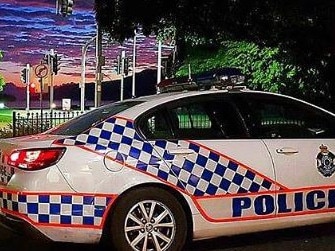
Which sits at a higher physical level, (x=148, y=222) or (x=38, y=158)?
(x=38, y=158)

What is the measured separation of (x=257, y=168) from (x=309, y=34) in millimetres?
8455

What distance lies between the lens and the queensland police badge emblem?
5734mm

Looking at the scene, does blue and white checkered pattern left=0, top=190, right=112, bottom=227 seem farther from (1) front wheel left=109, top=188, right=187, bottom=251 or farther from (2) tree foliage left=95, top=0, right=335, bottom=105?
(2) tree foliage left=95, top=0, right=335, bottom=105

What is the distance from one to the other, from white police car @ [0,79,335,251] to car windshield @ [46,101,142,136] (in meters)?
0.02

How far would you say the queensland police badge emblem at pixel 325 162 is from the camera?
5.73 meters

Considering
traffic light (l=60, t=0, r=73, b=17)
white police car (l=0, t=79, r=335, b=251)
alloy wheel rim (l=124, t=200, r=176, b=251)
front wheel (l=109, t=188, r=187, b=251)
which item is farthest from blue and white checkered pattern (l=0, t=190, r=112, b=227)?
traffic light (l=60, t=0, r=73, b=17)

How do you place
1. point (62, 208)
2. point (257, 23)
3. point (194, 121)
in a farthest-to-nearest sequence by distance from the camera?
point (257, 23), point (194, 121), point (62, 208)

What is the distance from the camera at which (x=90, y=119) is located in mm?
5531

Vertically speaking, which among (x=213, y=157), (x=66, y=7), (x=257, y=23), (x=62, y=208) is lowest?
(x=62, y=208)

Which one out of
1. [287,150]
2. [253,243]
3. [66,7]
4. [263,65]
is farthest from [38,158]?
[263,65]

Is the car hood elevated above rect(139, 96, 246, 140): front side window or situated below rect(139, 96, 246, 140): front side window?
below

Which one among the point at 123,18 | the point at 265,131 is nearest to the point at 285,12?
the point at 123,18

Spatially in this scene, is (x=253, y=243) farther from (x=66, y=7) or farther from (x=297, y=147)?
(x=66, y=7)

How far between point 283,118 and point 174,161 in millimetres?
1200
